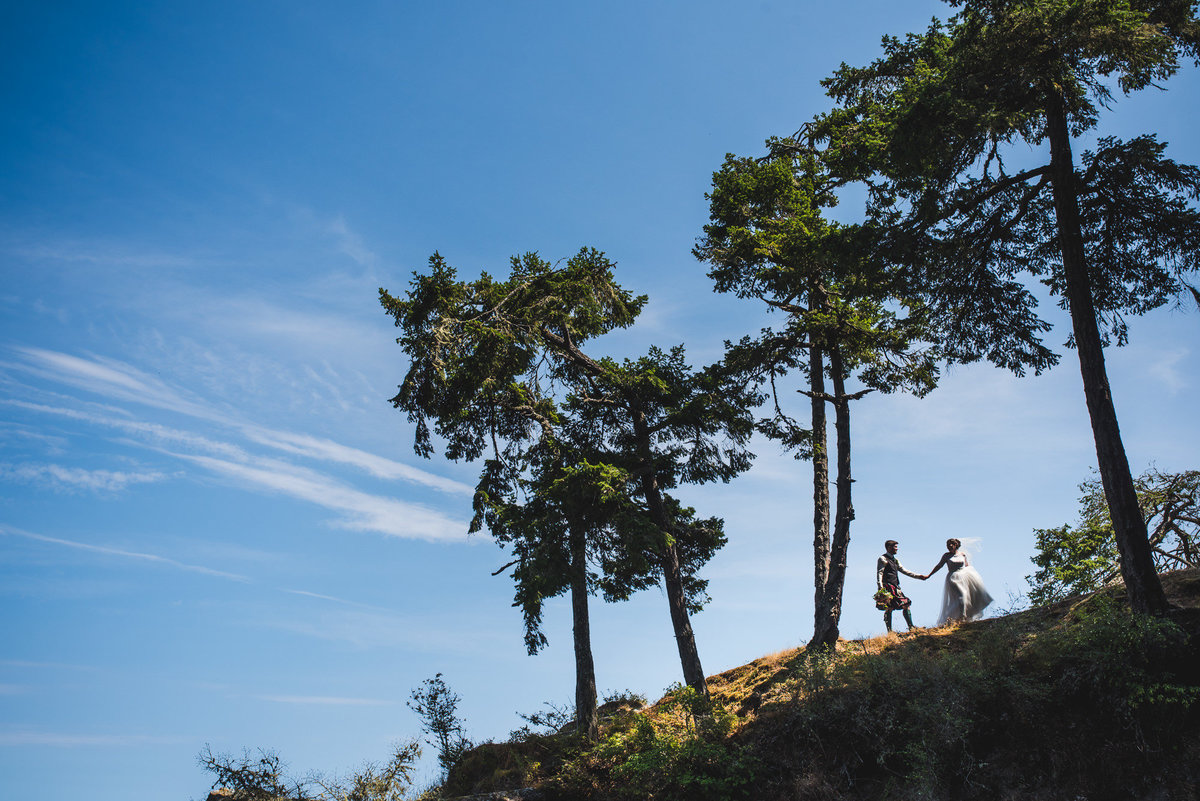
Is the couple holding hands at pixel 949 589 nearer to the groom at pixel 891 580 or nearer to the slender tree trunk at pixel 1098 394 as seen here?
the groom at pixel 891 580

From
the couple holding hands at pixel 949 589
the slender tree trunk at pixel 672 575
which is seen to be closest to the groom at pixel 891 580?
the couple holding hands at pixel 949 589

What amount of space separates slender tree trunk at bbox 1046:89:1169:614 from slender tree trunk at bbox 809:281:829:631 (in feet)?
18.6

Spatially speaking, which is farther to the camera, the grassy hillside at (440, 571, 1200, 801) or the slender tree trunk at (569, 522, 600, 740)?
the slender tree trunk at (569, 522, 600, 740)

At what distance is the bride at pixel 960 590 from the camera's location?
16.0 m

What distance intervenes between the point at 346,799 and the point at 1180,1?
68.0 feet

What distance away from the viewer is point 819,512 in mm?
17766

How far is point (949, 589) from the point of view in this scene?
53.6 feet

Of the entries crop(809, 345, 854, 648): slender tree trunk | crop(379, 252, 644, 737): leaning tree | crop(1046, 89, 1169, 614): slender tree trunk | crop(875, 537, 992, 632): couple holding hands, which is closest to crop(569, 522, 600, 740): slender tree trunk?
crop(379, 252, 644, 737): leaning tree

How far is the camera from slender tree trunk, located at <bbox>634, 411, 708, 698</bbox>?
1702 centimetres

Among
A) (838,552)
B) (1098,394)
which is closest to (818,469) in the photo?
(838,552)

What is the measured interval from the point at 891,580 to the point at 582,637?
7.66 meters

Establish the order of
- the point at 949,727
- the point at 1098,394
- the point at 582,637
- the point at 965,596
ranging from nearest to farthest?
1. the point at 949,727
2. the point at 1098,394
3. the point at 965,596
4. the point at 582,637

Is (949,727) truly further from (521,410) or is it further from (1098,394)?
(521,410)

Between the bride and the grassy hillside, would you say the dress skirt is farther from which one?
the grassy hillside
